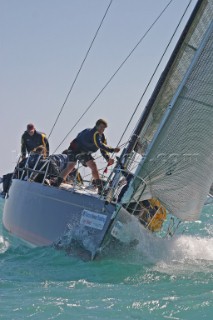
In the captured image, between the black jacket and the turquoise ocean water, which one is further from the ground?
the turquoise ocean water

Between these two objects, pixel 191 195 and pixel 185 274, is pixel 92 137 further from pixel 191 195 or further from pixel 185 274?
pixel 185 274

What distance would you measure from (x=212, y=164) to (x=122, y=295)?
9.40 feet

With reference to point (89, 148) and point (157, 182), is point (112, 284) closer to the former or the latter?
point (157, 182)

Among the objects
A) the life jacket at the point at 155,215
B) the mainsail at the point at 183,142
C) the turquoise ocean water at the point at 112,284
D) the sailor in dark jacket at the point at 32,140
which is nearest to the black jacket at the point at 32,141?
the sailor in dark jacket at the point at 32,140

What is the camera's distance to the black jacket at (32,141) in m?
12.7

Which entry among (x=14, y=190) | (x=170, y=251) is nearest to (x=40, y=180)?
(x=14, y=190)

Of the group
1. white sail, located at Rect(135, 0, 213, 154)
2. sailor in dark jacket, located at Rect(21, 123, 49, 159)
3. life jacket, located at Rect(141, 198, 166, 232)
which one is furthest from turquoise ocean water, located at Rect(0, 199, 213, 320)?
sailor in dark jacket, located at Rect(21, 123, 49, 159)

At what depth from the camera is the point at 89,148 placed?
32.9ft

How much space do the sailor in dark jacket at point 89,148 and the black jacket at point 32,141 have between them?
8.20ft

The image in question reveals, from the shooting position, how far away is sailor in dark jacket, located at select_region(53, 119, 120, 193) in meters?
9.77

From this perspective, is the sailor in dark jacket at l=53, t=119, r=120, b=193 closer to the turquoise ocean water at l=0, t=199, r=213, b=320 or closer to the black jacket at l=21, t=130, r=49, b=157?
the turquoise ocean water at l=0, t=199, r=213, b=320

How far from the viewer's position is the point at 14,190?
11.9m

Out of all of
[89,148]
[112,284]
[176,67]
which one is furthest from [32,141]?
[112,284]

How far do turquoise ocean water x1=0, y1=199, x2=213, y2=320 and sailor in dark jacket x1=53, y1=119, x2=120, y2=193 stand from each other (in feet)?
4.01
